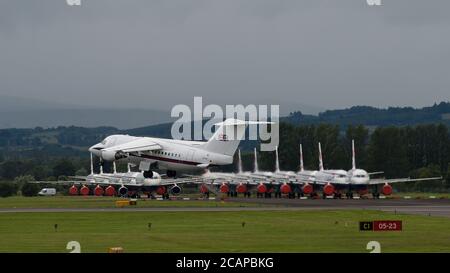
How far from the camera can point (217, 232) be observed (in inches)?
2429

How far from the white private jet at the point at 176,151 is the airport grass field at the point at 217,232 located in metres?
59.7

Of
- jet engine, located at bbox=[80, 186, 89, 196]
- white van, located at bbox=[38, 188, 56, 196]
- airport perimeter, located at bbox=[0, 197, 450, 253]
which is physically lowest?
white van, located at bbox=[38, 188, 56, 196]

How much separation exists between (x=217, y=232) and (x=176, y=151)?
3305 inches

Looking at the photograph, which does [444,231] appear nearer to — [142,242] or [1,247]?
[142,242]

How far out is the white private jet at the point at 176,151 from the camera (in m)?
144

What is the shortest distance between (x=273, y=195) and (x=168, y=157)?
19.5 metres

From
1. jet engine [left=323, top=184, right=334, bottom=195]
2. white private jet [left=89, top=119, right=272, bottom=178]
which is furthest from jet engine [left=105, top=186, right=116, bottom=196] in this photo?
jet engine [left=323, top=184, right=334, bottom=195]

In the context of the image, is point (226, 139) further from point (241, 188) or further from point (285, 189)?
point (241, 188)

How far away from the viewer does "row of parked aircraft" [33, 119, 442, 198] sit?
141m

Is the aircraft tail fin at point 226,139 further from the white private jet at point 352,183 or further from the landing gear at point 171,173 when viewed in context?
the white private jet at point 352,183

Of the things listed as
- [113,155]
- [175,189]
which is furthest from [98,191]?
[113,155]

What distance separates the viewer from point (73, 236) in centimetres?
5834

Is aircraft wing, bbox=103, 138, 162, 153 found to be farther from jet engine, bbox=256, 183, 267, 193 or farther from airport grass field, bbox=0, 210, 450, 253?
airport grass field, bbox=0, 210, 450, 253
